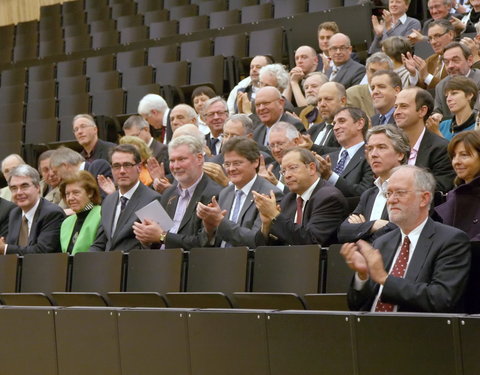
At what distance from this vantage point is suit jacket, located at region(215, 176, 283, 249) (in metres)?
4.22

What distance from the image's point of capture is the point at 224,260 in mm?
3986

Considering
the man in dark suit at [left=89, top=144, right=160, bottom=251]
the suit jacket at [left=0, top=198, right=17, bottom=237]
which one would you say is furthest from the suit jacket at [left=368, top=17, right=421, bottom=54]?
the suit jacket at [left=0, top=198, right=17, bottom=237]

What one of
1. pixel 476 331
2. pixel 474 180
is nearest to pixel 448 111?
pixel 474 180

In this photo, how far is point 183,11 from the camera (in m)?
8.91

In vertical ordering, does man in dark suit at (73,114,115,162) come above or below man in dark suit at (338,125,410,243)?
above

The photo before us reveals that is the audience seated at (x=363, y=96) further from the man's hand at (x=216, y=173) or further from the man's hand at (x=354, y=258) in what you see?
the man's hand at (x=354, y=258)

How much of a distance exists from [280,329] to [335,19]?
4.59 m

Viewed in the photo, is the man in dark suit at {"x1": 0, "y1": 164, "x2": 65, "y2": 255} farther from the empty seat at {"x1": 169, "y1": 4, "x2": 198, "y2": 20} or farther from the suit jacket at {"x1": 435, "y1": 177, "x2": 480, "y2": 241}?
the empty seat at {"x1": 169, "y1": 4, "x2": 198, "y2": 20}

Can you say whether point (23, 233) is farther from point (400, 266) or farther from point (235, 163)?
point (400, 266)

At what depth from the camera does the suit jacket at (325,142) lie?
4980mm

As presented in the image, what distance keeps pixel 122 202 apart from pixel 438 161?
161 cm

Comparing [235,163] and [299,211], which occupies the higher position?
[235,163]

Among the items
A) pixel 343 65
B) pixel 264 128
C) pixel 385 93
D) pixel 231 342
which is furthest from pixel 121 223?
pixel 343 65

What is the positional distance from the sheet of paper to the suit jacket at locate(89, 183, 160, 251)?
20cm
